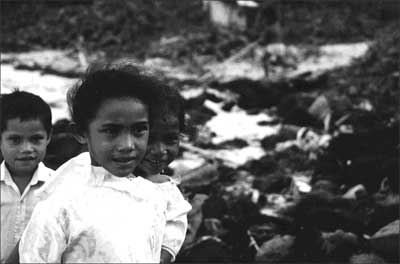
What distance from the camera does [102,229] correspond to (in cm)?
172

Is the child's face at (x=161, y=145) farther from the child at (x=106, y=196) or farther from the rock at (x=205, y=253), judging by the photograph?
the rock at (x=205, y=253)

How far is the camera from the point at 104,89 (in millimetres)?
1872

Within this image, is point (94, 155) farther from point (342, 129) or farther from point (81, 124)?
point (342, 129)

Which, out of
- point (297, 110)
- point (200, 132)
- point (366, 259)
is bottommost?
point (366, 259)

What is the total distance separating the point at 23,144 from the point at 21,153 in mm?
36

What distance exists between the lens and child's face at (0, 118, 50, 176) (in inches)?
96.7

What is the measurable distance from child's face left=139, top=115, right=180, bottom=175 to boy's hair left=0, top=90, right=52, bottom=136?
0.46 m

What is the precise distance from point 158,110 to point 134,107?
0.79 feet

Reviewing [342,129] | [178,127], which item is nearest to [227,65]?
[342,129]

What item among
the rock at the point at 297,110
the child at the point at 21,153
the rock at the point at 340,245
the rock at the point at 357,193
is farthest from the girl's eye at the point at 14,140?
the rock at the point at 297,110

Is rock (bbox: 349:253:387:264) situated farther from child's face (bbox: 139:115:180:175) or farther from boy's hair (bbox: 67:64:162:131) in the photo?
boy's hair (bbox: 67:64:162:131)

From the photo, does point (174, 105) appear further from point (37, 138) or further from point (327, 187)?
point (327, 187)

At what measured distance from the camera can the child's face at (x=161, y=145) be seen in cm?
233

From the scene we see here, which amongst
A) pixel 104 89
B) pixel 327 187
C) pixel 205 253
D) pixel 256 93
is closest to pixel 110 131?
pixel 104 89
